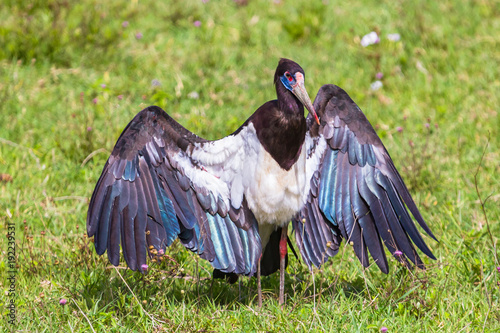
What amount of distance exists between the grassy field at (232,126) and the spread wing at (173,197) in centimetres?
23

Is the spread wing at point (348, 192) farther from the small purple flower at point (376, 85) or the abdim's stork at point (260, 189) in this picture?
the small purple flower at point (376, 85)

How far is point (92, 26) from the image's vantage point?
23.4 feet

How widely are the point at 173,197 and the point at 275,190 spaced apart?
0.58m

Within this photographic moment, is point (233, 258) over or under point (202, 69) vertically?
under

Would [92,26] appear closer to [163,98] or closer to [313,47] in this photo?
[163,98]

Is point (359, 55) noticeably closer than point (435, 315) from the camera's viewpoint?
No

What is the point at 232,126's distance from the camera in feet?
19.9

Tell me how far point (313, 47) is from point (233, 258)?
13.8ft

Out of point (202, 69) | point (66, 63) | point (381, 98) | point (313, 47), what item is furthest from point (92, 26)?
point (381, 98)

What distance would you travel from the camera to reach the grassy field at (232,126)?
380 cm

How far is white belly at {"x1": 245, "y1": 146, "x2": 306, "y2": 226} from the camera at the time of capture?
389 cm

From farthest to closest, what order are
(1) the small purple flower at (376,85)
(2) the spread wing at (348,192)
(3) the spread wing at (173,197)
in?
(1) the small purple flower at (376,85)
(2) the spread wing at (348,192)
(3) the spread wing at (173,197)

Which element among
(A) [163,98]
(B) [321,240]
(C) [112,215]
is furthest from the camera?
(A) [163,98]

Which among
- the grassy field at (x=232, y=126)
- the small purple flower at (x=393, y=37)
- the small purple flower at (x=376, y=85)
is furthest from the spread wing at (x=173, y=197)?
the small purple flower at (x=393, y=37)
